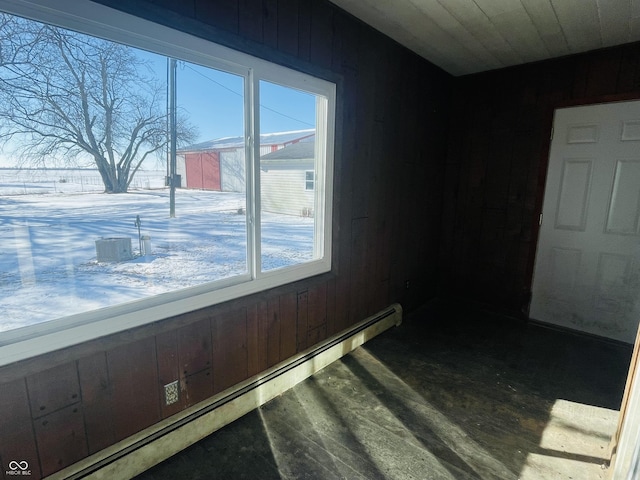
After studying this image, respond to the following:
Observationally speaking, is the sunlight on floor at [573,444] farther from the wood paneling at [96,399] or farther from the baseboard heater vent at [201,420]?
the wood paneling at [96,399]

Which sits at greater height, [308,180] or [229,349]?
[308,180]

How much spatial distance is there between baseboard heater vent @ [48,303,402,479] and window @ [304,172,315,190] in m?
1.13

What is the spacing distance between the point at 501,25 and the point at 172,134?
2.35 m

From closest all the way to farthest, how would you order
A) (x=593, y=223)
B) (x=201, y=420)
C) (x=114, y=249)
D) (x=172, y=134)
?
(x=114, y=249) → (x=172, y=134) → (x=201, y=420) → (x=593, y=223)

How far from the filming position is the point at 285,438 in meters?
1.75

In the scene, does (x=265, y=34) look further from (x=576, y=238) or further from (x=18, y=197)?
(x=576, y=238)

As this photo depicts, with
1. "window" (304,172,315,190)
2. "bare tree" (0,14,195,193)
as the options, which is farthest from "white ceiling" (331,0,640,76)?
"bare tree" (0,14,195,193)

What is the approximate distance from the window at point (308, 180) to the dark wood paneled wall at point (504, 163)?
6.69 ft

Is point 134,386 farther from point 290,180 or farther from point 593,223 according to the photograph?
point 593,223

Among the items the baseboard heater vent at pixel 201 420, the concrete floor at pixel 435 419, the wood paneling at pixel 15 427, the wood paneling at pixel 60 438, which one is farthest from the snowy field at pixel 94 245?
the concrete floor at pixel 435 419

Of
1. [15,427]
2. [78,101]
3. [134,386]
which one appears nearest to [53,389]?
[15,427]

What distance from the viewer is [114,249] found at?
4.81 feet

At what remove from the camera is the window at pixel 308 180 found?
7.40 ft

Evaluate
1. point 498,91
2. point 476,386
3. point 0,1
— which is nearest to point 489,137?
point 498,91
